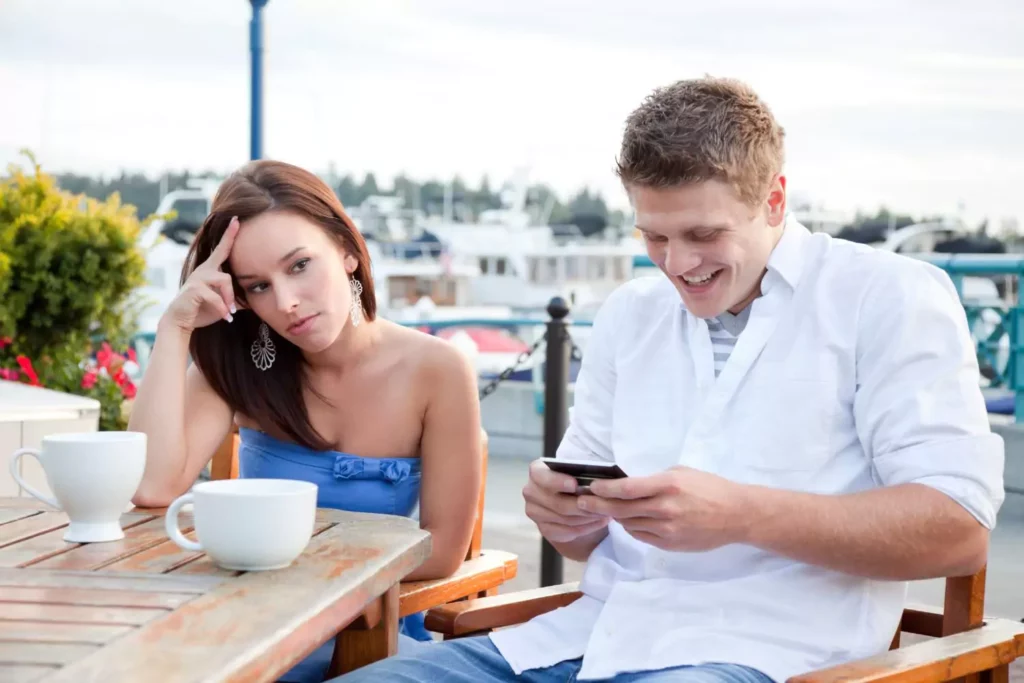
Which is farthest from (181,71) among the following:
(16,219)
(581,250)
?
(16,219)

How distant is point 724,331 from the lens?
6.90 ft

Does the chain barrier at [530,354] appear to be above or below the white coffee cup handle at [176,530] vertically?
below

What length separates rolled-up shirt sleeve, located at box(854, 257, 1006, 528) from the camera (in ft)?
5.76

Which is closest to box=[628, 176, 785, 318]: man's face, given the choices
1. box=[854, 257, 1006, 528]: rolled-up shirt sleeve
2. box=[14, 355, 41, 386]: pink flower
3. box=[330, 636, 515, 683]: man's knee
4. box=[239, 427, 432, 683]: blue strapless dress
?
box=[854, 257, 1006, 528]: rolled-up shirt sleeve

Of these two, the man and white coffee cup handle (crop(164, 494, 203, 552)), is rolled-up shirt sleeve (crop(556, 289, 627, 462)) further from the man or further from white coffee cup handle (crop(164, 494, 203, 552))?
white coffee cup handle (crop(164, 494, 203, 552))

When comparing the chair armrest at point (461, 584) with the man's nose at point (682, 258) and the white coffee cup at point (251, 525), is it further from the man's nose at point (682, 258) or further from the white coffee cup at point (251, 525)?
the man's nose at point (682, 258)

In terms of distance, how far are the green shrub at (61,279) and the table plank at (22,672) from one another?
14.5 ft

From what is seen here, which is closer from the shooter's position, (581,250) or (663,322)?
(663,322)

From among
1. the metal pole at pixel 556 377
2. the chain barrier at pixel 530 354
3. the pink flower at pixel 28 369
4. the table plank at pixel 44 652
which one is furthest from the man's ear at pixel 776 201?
the pink flower at pixel 28 369

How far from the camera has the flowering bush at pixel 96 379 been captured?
5.38 metres

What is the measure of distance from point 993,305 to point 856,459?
5.64m

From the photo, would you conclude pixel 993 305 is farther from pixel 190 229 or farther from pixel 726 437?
pixel 190 229

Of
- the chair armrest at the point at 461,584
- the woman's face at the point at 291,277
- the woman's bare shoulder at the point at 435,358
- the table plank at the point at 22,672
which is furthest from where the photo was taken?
the woman's bare shoulder at the point at 435,358

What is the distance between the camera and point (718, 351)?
208 cm
